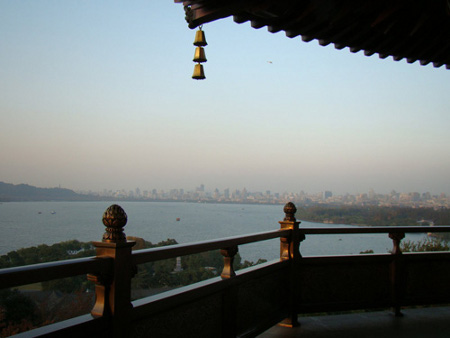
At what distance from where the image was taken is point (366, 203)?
27.2 feet

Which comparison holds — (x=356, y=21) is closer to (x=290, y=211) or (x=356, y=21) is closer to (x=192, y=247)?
(x=290, y=211)

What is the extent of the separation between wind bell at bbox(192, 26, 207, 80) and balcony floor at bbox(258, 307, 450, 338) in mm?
2234

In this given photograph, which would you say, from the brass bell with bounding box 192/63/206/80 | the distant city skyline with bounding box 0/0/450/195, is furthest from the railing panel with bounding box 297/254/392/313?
the distant city skyline with bounding box 0/0/450/195

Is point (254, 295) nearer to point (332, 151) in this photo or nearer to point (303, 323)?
point (303, 323)

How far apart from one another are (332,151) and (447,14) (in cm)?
2179

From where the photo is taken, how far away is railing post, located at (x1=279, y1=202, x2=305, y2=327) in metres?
3.48

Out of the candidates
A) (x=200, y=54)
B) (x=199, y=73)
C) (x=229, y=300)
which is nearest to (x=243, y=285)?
(x=229, y=300)

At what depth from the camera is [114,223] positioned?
1.79m

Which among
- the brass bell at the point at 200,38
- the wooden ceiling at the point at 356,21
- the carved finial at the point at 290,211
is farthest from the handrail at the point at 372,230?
the brass bell at the point at 200,38

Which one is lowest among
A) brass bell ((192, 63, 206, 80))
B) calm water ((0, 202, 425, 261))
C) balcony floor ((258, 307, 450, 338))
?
balcony floor ((258, 307, 450, 338))

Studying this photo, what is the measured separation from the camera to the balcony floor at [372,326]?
3.41 m

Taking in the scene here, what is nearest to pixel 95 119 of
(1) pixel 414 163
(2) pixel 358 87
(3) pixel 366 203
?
(2) pixel 358 87

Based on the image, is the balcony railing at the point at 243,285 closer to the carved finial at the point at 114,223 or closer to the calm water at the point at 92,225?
the carved finial at the point at 114,223

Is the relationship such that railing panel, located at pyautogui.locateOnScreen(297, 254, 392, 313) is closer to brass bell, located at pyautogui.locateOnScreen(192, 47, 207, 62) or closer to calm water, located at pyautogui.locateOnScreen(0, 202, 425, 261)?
calm water, located at pyautogui.locateOnScreen(0, 202, 425, 261)
